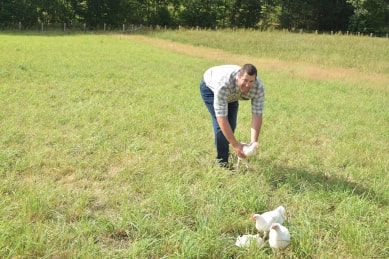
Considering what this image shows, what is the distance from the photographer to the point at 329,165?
191 inches

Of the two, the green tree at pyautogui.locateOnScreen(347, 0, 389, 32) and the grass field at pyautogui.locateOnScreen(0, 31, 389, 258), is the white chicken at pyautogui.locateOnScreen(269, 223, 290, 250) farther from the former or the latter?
the green tree at pyautogui.locateOnScreen(347, 0, 389, 32)

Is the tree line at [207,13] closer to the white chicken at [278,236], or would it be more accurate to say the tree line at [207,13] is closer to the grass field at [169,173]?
the grass field at [169,173]

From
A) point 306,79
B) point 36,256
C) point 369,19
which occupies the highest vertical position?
point 369,19

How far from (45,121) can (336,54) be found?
55.0ft

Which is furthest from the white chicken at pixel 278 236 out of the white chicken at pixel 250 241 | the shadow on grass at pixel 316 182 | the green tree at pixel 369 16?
the green tree at pixel 369 16

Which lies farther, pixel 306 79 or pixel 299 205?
pixel 306 79

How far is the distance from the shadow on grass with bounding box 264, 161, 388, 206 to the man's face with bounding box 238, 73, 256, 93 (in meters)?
1.21

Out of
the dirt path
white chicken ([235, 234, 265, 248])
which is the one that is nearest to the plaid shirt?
white chicken ([235, 234, 265, 248])

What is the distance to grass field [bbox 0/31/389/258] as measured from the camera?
2869 millimetres

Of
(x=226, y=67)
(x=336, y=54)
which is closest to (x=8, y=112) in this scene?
(x=226, y=67)

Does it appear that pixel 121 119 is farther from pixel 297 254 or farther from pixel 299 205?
pixel 297 254

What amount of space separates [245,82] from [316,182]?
1621 mm

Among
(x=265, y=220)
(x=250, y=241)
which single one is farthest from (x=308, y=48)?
(x=250, y=241)

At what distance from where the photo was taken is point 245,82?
3553 mm
